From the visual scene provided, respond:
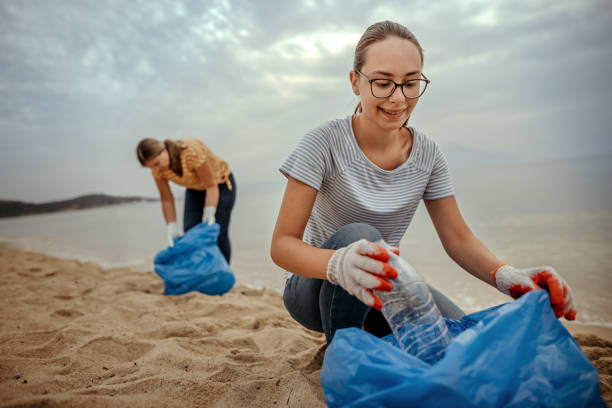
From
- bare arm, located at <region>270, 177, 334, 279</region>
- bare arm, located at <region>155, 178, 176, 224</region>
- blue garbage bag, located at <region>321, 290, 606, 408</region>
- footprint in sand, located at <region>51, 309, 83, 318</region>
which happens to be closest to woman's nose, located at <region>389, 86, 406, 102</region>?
bare arm, located at <region>270, 177, 334, 279</region>

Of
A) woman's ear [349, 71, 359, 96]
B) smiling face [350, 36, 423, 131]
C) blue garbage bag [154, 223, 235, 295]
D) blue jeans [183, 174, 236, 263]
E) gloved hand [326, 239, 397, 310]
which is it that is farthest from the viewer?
blue jeans [183, 174, 236, 263]

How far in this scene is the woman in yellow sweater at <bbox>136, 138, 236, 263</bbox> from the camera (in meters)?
2.92

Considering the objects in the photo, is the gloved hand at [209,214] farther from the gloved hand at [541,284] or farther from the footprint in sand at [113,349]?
the gloved hand at [541,284]

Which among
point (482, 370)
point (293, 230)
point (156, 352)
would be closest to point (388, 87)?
point (293, 230)

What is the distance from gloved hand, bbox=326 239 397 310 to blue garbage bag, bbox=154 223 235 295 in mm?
2063

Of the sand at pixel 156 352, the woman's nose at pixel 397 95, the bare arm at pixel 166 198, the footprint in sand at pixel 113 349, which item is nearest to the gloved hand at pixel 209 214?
the bare arm at pixel 166 198

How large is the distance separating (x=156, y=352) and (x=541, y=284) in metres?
1.43

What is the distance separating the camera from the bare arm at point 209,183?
9.93 feet

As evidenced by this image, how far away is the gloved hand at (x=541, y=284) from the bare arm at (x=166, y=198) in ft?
9.53

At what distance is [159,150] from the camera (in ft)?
9.46

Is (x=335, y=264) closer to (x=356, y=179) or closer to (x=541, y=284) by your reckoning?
(x=356, y=179)

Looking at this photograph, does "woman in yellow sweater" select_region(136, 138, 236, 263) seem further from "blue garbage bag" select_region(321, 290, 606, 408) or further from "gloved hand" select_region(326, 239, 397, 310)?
"blue garbage bag" select_region(321, 290, 606, 408)

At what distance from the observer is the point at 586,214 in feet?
16.3

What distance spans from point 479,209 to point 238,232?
4620 millimetres
